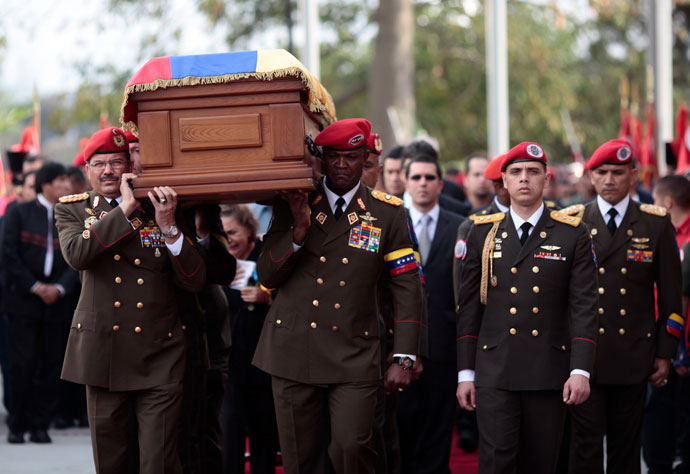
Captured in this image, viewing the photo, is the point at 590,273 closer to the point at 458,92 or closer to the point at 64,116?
the point at 64,116

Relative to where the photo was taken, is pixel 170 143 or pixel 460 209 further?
pixel 460 209

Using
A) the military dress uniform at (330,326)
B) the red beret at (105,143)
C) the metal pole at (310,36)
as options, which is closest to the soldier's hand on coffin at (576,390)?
the military dress uniform at (330,326)

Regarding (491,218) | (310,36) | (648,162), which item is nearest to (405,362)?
(491,218)

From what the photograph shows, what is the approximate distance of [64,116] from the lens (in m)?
24.7

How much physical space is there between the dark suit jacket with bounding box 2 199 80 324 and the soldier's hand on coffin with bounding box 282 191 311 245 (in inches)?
162

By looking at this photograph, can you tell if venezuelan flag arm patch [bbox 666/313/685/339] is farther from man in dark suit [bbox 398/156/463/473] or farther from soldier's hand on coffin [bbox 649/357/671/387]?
man in dark suit [bbox 398/156/463/473]

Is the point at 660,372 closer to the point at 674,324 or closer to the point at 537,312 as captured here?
the point at 674,324

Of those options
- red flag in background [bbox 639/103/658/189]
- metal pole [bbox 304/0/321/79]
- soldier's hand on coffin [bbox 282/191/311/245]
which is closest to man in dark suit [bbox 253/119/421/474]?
soldier's hand on coffin [bbox 282/191/311/245]

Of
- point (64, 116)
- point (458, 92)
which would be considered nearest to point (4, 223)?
point (64, 116)

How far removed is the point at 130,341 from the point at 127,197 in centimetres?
77

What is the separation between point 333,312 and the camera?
17.0 ft

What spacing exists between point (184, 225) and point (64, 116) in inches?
794

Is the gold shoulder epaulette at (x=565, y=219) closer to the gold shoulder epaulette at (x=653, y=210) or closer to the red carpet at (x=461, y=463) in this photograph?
the gold shoulder epaulette at (x=653, y=210)

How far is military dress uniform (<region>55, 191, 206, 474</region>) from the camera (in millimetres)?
5309
